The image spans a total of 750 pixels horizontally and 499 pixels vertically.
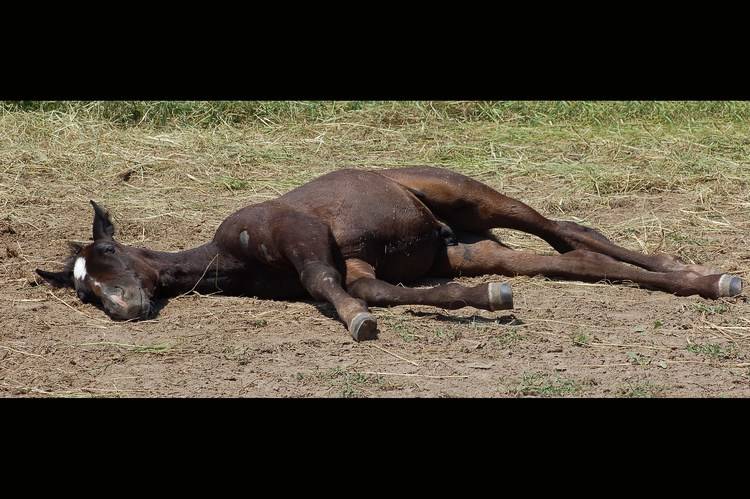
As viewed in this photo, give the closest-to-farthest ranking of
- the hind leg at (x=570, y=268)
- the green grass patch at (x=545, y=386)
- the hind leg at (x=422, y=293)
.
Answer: the green grass patch at (x=545, y=386), the hind leg at (x=422, y=293), the hind leg at (x=570, y=268)

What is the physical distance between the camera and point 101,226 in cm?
678

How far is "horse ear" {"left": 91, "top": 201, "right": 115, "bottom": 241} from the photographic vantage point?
6738mm

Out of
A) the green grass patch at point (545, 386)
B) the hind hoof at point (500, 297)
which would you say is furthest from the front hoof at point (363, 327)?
the green grass patch at point (545, 386)

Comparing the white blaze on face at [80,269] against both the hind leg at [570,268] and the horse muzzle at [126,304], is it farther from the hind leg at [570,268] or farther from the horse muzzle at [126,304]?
the hind leg at [570,268]

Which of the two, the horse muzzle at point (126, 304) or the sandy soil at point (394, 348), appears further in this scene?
the horse muzzle at point (126, 304)

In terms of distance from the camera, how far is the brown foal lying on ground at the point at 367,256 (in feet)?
20.7

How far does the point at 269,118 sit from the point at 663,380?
24.7ft

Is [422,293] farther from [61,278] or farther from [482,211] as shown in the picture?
[61,278]

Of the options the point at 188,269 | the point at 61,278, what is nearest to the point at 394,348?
the point at 188,269

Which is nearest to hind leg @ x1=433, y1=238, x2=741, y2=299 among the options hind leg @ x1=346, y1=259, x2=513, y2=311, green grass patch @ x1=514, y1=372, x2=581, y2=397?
hind leg @ x1=346, y1=259, x2=513, y2=311

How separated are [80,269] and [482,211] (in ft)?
8.90

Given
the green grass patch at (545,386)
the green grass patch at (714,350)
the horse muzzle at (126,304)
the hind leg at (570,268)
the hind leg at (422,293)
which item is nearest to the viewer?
the green grass patch at (545,386)

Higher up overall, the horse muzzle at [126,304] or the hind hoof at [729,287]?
the hind hoof at [729,287]

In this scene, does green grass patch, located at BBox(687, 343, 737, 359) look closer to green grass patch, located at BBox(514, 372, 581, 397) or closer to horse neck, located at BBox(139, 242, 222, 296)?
green grass patch, located at BBox(514, 372, 581, 397)
